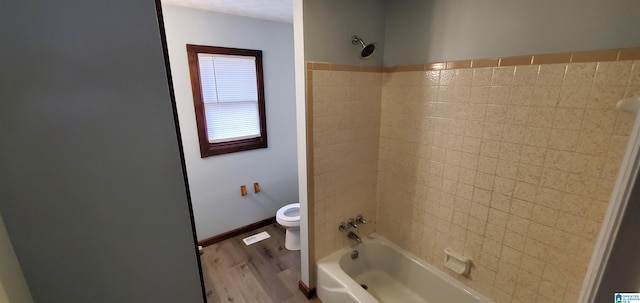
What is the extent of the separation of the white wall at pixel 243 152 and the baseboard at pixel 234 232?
5cm

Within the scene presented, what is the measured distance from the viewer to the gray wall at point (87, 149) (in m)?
0.47

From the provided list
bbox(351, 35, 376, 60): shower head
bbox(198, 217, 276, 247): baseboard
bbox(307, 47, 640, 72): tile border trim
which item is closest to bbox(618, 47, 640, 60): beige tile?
bbox(307, 47, 640, 72): tile border trim

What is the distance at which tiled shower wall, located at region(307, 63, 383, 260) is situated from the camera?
1604 mm

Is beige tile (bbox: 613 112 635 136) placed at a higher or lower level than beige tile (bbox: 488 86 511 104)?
lower

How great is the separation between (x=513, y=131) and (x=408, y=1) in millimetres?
1067

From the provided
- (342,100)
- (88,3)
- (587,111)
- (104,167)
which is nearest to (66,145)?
(104,167)

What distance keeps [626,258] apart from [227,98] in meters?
2.62

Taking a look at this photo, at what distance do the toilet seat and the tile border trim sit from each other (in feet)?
5.01

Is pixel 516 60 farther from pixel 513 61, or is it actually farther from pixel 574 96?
pixel 574 96

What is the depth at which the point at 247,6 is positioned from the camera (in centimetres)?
201

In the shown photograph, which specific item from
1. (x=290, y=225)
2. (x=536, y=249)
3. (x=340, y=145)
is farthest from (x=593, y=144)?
(x=290, y=225)

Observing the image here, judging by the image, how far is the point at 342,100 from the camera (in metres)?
1.68

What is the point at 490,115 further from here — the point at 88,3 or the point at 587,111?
the point at 88,3

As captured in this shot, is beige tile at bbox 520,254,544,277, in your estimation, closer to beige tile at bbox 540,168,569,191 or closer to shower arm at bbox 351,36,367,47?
beige tile at bbox 540,168,569,191
